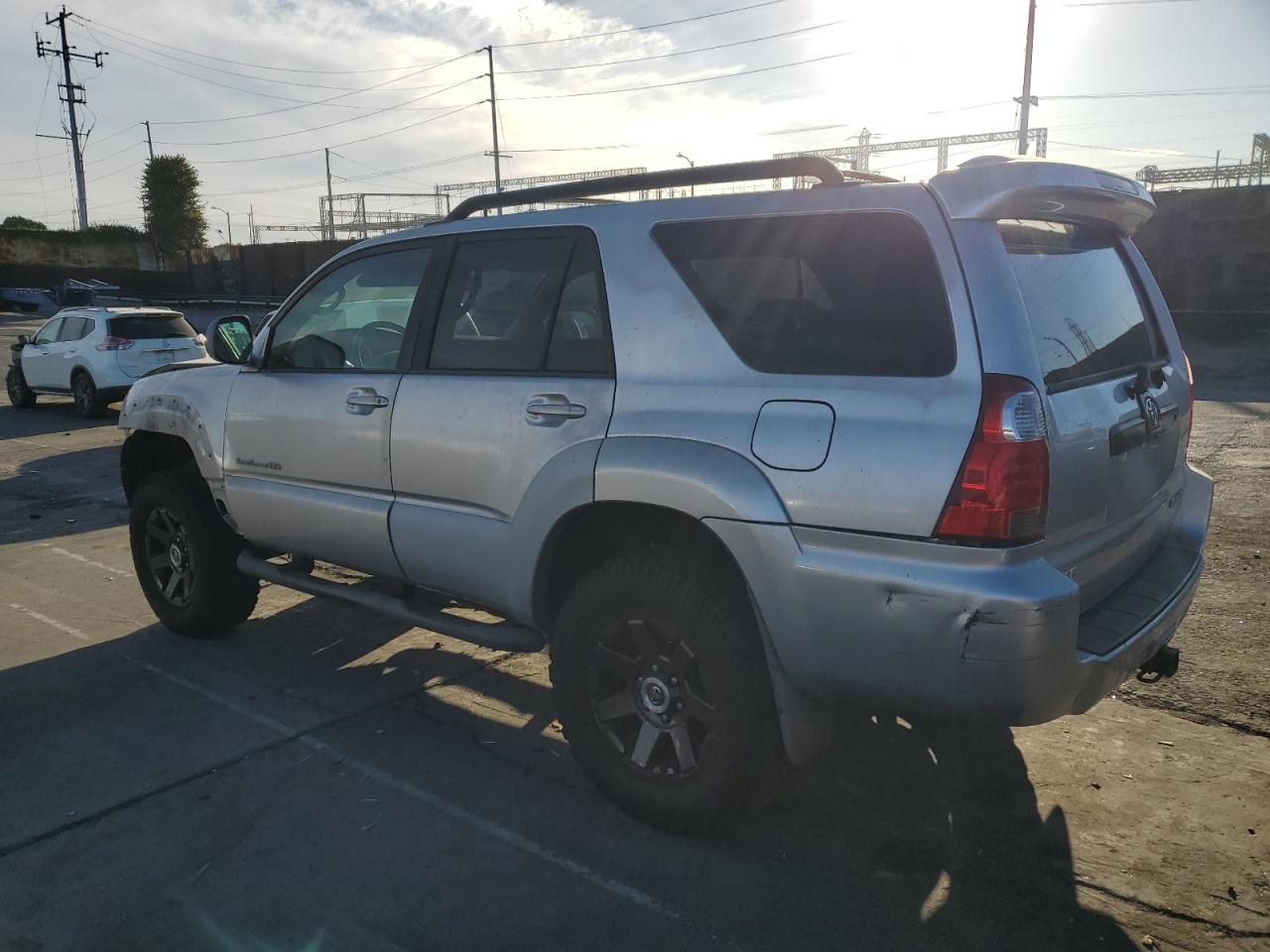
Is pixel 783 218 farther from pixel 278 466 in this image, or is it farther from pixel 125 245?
pixel 125 245

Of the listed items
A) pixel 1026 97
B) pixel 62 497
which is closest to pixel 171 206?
pixel 1026 97

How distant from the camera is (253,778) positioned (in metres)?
3.58

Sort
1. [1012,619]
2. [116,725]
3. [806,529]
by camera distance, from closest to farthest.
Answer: [1012,619] → [806,529] → [116,725]

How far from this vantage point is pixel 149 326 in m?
15.2

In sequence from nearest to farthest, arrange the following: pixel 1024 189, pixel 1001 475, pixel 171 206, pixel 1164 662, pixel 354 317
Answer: pixel 1001 475 → pixel 1024 189 → pixel 1164 662 → pixel 354 317 → pixel 171 206

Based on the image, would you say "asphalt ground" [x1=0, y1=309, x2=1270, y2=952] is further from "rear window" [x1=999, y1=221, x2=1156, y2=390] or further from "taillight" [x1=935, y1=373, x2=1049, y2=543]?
"rear window" [x1=999, y1=221, x2=1156, y2=390]

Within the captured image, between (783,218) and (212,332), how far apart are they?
2.92 metres

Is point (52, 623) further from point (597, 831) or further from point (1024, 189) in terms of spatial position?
point (1024, 189)

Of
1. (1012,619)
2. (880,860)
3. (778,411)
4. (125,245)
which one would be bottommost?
(880,860)

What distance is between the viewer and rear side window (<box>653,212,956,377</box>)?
2.61 m

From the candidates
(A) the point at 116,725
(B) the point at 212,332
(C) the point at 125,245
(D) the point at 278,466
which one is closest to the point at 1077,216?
(D) the point at 278,466

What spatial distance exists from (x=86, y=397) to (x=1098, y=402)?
15.6m

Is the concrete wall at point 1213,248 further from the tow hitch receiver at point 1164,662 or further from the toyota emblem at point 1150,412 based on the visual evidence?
the tow hitch receiver at point 1164,662

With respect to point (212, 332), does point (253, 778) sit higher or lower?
lower
